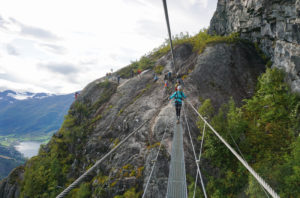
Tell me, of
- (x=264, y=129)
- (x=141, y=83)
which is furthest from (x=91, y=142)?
(x=264, y=129)

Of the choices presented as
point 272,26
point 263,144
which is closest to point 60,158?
point 263,144

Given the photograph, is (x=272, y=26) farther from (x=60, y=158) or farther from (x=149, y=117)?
(x=60, y=158)

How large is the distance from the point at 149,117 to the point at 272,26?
605 inches

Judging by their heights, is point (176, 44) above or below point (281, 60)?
above

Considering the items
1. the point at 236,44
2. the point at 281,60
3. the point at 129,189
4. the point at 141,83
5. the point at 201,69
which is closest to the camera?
the point at 129,189

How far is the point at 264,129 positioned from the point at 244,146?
2366 millimetres

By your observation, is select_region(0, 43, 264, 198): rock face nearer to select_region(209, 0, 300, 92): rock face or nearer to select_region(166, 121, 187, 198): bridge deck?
select_region(209, 0, 300, 92): rock face

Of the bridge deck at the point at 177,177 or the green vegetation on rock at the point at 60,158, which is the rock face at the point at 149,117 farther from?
the bridge deck at the point at 177,177

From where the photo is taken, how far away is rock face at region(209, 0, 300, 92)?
1209 cm

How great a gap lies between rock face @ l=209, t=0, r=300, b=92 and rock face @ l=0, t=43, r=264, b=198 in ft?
7.60

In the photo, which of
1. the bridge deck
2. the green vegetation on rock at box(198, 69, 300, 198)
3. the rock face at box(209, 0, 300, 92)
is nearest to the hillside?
the green vegetation on rock at box(198, 69, 300, 198)

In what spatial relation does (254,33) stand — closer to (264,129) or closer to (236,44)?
(236,44)

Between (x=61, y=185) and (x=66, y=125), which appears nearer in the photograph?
(x=61, y=185)

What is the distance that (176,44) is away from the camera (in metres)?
28.0
